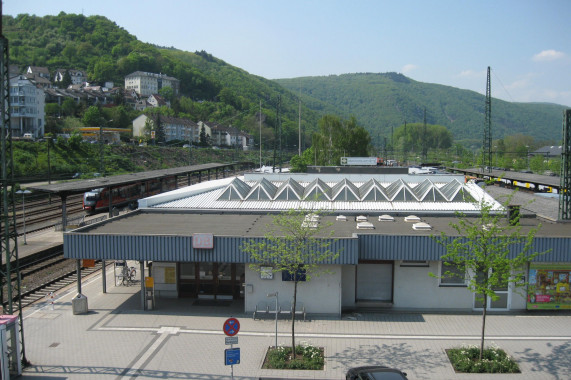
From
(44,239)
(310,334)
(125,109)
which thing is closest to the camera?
(310,334)

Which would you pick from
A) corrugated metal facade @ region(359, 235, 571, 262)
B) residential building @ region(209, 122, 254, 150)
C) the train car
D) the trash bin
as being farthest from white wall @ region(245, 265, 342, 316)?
residential building @ region(209, 122, 254, 150)


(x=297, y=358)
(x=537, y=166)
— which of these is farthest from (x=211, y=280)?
(x=537, y=166)

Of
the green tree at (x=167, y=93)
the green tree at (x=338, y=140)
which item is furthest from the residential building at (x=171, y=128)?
the green tree at (x=167, y=93)

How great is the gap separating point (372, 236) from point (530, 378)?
638 centimetres

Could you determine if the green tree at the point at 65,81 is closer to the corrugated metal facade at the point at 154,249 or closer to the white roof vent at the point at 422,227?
the corrugated metal facade at the point at 154,249

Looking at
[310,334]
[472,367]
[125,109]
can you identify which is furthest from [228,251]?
[125,109]

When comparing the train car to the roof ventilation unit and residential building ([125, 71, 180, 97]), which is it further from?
residential building ([125, 71, 180, 97])

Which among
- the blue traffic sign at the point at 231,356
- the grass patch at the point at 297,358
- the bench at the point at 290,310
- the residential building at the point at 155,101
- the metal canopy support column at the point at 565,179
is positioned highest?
the residential building at the point at 155,101

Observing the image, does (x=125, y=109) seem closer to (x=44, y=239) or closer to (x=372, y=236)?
(x=44, y=239)

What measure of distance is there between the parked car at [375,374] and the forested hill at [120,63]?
122m

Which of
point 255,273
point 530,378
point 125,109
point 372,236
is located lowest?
point 530,378

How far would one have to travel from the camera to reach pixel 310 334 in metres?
14.8

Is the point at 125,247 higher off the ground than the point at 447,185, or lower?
lower

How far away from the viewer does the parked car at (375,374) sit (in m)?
10.7
